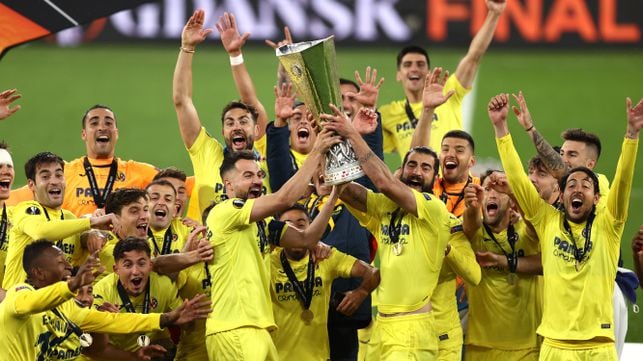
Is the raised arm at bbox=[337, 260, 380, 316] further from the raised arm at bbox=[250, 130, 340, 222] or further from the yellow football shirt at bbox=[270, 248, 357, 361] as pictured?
the raised arm at bbox=[250, 130, 340, 222]

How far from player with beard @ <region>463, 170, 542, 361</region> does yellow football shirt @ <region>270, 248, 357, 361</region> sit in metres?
1.16

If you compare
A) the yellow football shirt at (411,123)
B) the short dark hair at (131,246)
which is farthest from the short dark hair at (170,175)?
the yellow football shirt at (411,123)

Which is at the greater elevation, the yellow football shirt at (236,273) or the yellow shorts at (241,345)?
the yellow football shirt at (236,273)

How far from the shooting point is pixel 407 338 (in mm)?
9727

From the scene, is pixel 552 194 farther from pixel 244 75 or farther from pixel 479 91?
pixel 479 91

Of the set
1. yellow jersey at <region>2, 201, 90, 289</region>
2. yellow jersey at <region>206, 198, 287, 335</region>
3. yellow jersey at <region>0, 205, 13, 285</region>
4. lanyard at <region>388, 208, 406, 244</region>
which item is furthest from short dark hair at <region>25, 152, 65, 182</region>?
lanyard at <region>388, 208, 406, 244</region>

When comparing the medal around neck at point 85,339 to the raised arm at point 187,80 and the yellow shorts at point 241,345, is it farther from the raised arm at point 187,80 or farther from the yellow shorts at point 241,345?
the raised arm at point 187,80

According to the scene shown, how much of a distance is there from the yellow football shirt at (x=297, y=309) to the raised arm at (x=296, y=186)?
3.20 feet

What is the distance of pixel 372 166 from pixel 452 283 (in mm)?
1571

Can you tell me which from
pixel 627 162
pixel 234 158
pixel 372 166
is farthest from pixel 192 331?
pixel 627 162

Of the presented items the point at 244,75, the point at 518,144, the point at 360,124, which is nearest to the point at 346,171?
the point at 360,124

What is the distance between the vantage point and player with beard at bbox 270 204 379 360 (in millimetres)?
10297

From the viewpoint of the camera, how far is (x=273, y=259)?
10.4 m

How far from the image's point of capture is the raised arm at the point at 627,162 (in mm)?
9828
